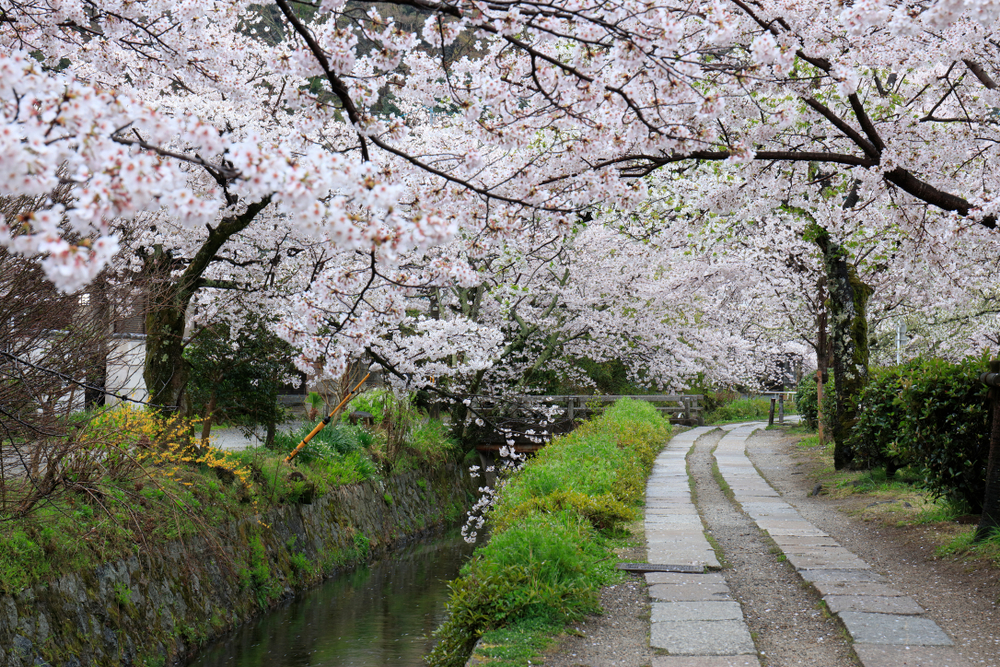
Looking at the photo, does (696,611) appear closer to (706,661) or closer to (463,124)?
(706,661)

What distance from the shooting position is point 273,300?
9.60 meters

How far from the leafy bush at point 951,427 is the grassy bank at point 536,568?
2.71 meters

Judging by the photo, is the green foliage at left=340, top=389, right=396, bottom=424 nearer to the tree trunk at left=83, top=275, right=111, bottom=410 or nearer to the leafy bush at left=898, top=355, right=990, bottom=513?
the tree trunk at left=83, top=275, right=111, bottom=410

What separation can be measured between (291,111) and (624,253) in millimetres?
7485

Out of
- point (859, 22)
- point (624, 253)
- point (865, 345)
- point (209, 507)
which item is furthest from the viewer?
point (624, 253)

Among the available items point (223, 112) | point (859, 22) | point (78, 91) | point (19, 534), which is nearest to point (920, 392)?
point (859, 22)

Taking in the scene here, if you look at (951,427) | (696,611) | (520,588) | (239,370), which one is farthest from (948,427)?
(239,370)

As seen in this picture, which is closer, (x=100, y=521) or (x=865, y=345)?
(x=100, y=521)

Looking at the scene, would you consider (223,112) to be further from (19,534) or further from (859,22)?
(859,22)

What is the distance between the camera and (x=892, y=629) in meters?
4.18

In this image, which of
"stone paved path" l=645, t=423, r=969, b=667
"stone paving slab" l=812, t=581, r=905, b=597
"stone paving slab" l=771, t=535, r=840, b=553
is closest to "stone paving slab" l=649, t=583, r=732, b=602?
"stone paved path" l=645, t=423, r=969, b=667

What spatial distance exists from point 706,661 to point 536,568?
4.12 feet

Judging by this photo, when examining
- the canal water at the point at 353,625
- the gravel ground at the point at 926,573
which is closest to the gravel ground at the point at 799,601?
the gravel ground at the point at 926,573

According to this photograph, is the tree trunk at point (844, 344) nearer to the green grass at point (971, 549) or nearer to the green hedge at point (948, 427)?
the green hedge at point (948, 427)
